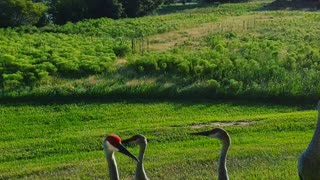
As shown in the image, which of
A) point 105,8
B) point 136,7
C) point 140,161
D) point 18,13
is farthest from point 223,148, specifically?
point 136,7

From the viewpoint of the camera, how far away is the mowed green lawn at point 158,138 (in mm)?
13086

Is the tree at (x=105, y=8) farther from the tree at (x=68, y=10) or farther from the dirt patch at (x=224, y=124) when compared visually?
the dirt patch at (x=224, y=124)

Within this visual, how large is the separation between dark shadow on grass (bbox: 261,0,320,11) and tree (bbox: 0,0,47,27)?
24.2 m

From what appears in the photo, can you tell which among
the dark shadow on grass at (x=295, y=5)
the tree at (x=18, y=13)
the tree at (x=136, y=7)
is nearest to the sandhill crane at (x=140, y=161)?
the tree at (x=18, y=13)

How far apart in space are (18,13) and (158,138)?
31.2m

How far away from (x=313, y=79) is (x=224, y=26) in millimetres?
19759

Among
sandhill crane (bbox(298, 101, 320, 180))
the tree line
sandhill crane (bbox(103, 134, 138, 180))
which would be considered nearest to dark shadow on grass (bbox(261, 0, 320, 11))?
the tree line

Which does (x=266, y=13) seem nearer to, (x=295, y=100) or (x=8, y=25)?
(x=8, y=25)

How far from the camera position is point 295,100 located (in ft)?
68.0

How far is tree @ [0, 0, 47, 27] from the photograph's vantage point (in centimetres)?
4316

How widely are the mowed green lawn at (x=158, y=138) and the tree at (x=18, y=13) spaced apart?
24082mm

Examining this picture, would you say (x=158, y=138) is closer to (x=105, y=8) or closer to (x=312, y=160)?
(x=312, y=160)

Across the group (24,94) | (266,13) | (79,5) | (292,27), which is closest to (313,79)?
(24,94)

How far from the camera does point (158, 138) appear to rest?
1582cm
